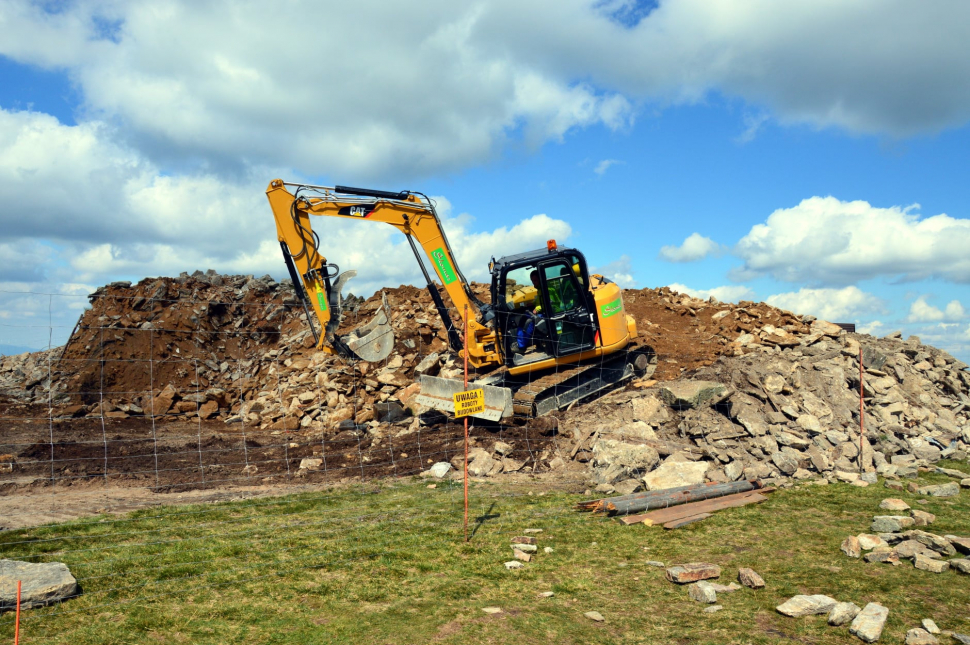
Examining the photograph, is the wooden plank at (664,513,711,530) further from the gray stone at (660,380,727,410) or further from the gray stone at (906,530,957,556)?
the gray stone at (660,380,727,410)

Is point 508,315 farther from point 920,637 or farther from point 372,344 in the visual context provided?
point 920,637

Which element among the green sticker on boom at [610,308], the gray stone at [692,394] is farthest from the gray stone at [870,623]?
the green sticker on boom at [610,308]

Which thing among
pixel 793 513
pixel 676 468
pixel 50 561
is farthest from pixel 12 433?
pixel 793 513

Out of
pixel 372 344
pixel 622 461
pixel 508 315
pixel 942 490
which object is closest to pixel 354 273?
pixel 372 344

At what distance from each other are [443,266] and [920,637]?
388 inches

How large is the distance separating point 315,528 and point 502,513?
97.3 inches

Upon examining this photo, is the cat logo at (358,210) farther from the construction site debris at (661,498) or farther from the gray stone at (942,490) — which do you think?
the gray stone at (942,490)

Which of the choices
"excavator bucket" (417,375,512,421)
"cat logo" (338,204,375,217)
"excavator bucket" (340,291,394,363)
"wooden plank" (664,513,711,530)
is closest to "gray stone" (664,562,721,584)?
"wooden plank" (664,513,711,530)

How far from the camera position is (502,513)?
8828 mm

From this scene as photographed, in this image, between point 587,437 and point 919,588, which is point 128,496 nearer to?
point 587,437

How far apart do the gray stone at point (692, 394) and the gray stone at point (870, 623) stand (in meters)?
6.54

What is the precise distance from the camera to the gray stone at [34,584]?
558 centimetres

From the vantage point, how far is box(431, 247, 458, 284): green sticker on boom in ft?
42.9

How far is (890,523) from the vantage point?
25.5ft
